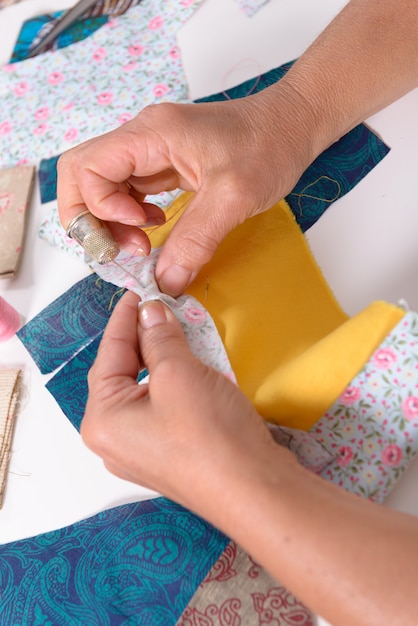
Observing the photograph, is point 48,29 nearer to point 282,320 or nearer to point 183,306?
point 183,306

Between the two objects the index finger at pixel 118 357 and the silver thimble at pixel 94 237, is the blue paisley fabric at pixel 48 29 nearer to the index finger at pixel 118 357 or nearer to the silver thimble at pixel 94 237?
the silver thimble at pixel 94 237

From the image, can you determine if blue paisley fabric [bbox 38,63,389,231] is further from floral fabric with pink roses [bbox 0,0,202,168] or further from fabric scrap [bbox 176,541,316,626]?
fabric scrap [bbox 176,541,316,626]

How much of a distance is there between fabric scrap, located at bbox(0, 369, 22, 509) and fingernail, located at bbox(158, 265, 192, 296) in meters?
0.42

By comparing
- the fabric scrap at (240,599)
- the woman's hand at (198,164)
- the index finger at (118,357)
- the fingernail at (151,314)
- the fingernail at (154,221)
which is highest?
the woman's hand at (198,164)

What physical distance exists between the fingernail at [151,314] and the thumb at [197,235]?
8 cm

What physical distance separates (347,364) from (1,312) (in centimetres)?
76

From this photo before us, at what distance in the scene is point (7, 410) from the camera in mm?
1169

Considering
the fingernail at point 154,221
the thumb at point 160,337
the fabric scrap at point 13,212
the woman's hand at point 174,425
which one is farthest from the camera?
the fabric scrap at point 13,212

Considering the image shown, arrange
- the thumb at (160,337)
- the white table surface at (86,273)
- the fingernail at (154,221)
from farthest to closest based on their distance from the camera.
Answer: the fingernail at (154,221) → the white table surface at (86,273) → the thumb at (160,337)

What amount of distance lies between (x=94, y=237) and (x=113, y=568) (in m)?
0.58

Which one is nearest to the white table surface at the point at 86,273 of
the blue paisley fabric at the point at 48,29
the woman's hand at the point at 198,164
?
the woman's hand at the point at 198,164

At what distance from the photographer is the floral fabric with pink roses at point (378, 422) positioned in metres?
0.82

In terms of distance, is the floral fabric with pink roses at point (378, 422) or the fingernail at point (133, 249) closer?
the floral fabric with pink roses at point (378, 422)

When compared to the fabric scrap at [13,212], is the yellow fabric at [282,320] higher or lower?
lower
